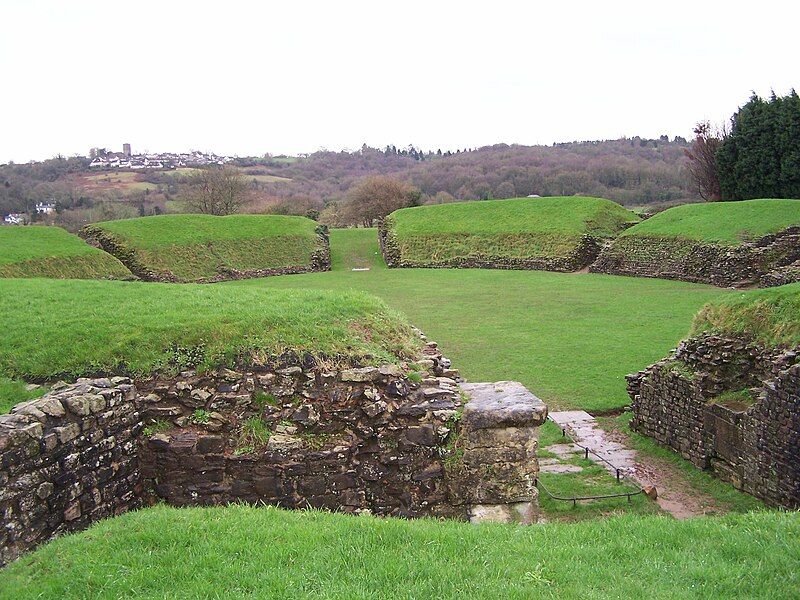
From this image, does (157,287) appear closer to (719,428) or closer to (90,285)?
(90,285)

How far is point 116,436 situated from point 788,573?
22.5 feet

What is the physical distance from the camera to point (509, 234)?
4197 centimetres

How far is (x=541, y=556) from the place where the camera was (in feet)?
16.2

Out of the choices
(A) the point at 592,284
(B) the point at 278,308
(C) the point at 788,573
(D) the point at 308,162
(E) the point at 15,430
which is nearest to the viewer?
(C) the point at 788,573

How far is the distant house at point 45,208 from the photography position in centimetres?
6450

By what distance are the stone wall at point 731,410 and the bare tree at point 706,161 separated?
47028 millimetres

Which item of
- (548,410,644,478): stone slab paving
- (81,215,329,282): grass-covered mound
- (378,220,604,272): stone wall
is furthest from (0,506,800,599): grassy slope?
(378,220,604,272): stone wall

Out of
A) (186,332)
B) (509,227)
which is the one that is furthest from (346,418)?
(509,227)

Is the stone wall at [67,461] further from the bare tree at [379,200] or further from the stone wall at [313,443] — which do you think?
the bare tree at [379,200]

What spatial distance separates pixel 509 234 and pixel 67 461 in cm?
3717

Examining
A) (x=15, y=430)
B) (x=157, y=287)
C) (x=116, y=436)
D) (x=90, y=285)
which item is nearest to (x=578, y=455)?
(x=116, y=436)

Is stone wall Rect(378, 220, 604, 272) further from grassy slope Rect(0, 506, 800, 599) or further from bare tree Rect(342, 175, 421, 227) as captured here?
grassy slope Rect(0, 506, 800, 599)

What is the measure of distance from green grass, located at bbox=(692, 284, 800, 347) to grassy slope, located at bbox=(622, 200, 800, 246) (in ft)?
74.0

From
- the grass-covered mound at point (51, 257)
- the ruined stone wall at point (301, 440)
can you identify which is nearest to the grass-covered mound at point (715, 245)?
the ruined stone wall at point (301, 440)
